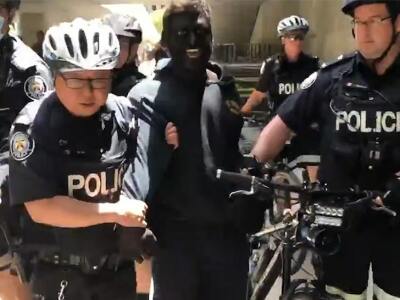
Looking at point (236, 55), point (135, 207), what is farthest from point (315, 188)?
point (236, 55)

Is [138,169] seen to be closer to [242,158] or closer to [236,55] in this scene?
[242,158]

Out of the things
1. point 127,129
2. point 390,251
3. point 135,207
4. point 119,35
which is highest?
point 119,35

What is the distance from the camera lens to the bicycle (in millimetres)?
1786

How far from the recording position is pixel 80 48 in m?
1.75

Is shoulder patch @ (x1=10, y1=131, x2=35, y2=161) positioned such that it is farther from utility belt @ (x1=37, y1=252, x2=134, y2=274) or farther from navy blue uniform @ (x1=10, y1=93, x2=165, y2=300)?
utility belt @ (x1=37, y1=252, x2=134, y2=274)

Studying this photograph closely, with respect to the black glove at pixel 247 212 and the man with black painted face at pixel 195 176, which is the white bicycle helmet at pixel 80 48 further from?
the black glove at pixel 247 212

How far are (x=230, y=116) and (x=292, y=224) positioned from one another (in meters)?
0.42

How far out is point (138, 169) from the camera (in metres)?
1.94

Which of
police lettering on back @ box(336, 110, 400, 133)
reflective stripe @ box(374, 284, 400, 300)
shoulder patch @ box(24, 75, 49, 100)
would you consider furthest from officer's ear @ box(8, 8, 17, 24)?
reflective stripe @ box(374, 284, 400, 300)

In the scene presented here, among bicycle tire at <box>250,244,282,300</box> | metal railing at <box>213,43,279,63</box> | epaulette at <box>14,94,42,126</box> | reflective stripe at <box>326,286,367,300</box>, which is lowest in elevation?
bicycle tire at <box>250,244,282,300</box>

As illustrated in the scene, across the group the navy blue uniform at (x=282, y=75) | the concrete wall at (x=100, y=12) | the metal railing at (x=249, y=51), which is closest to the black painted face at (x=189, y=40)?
the concrete wall at (x=100, y=12)

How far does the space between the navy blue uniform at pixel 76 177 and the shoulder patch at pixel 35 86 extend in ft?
1.89

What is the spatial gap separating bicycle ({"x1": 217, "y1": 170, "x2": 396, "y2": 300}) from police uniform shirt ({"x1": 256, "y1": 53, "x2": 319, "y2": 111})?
76.0 inches

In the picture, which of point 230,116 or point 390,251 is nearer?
point 390,251
